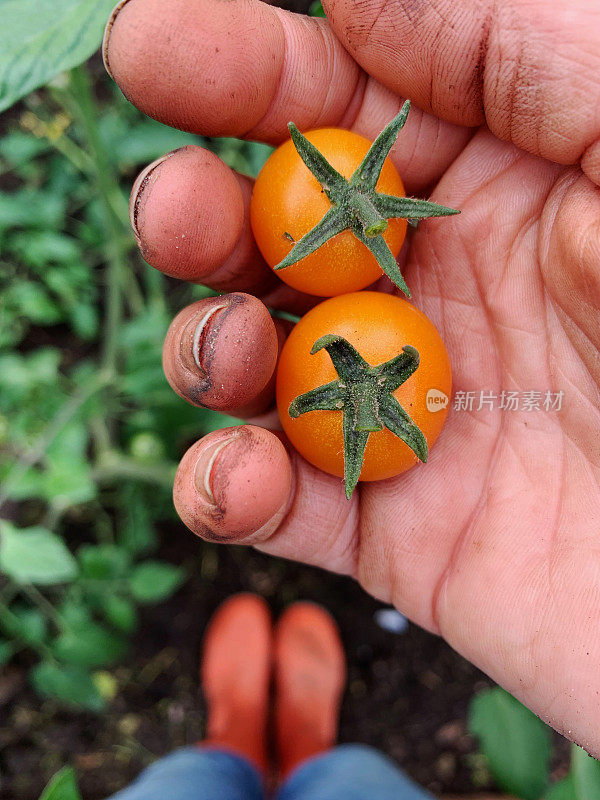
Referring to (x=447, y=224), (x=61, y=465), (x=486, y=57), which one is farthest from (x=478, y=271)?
(x=61, y=465)

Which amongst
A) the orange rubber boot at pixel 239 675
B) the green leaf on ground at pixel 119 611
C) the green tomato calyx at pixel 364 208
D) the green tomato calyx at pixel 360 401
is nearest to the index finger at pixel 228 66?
the green tomato calyx at pixel 364 208

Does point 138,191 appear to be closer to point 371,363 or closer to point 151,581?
point 371,363

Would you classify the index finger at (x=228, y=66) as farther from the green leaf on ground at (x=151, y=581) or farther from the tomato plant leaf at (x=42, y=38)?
the green leaf on ground at (x=151, y=581)

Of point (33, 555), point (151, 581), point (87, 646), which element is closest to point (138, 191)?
point (33, 555)

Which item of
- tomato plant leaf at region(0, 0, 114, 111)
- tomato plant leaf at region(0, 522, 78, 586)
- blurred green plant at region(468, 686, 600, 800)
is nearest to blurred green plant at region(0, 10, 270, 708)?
tomato plant leaf at region(0, 522, 78, 586)

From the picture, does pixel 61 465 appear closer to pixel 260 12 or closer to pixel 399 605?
pixel 399 605

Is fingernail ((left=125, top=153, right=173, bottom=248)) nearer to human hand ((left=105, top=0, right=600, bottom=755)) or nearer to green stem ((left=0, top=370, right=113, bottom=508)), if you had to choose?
human hand ((left=105, top=0, right=600, bottom=755))
